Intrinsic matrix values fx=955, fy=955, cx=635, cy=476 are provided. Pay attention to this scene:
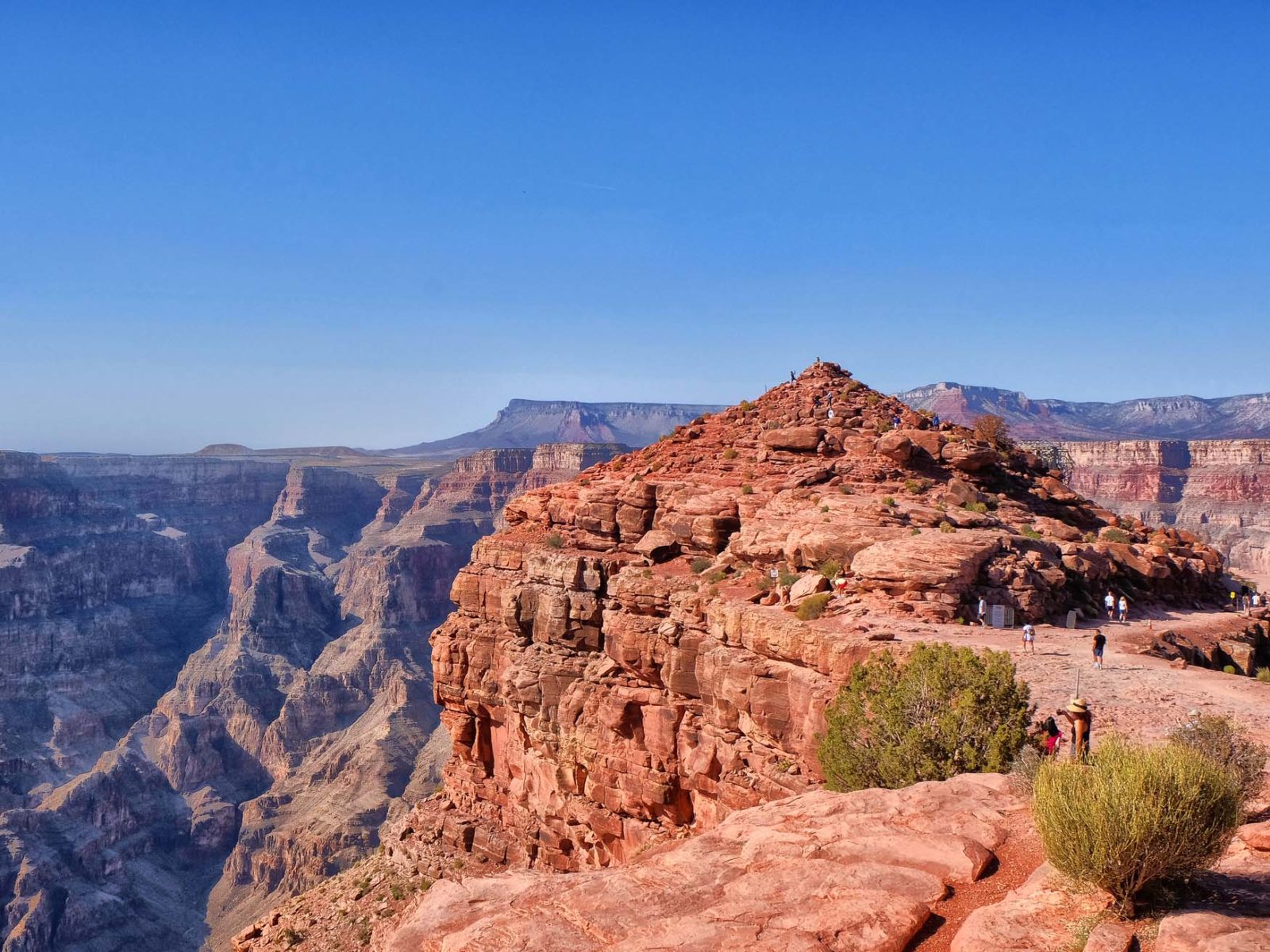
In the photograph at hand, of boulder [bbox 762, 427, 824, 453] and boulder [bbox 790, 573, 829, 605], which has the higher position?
boulder [bbox 762, 427, 824, 453]

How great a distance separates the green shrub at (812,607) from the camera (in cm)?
2412

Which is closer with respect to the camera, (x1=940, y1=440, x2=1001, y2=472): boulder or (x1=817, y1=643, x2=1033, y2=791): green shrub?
(x1=817, y1=643, x2=1033, y2=791): green shrub

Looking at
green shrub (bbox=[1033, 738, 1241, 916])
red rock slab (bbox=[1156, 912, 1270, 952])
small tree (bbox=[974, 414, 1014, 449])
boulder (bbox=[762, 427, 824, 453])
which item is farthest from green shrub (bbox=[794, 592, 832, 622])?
small tree (bbox=[974, 414, 1014, 449])

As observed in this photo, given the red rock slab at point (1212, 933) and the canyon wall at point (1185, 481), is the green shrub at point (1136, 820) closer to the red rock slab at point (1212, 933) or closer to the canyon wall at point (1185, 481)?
the red rock slab at point (1212, 933)

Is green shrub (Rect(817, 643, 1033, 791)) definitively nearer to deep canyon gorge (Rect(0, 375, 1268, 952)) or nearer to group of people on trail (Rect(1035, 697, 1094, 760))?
group of people on trail (Rect(1035, 697, 1094, 760))

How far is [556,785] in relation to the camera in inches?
1326

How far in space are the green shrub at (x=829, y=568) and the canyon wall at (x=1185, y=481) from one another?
102m

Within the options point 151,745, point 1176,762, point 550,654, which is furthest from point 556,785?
point 151,745

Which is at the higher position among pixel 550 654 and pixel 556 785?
pixel 550 654

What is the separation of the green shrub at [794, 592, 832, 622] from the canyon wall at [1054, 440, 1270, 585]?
342 feet

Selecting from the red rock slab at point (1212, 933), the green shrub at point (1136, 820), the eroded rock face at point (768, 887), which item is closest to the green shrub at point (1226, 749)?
the eroded rock face at point (768, 887)

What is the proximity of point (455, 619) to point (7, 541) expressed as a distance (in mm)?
137197

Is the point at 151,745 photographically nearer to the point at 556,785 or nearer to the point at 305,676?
the point at 305,676

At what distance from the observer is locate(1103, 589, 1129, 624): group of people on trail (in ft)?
85.9
